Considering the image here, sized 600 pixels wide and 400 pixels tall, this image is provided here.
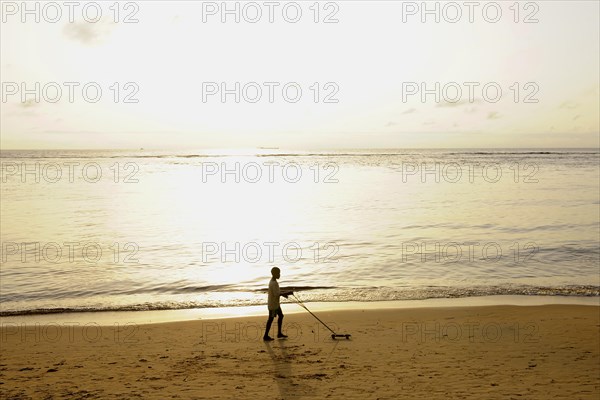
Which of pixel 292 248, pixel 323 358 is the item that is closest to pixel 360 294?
pixel 323 358

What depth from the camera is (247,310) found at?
52.0ft

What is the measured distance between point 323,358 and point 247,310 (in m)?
5.15

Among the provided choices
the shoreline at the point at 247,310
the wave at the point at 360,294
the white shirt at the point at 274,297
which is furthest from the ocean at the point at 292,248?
the white shirt at the point at 274,297

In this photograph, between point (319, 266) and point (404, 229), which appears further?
point (404, 229)

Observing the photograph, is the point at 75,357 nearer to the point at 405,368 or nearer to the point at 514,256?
the point at 405,368

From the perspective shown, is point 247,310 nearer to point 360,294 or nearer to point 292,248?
point 360,294

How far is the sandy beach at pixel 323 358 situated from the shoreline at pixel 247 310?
55 centimetres

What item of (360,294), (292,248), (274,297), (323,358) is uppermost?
(274,297)

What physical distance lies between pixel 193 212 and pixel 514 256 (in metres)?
25.0

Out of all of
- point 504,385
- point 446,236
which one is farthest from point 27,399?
point 446,236

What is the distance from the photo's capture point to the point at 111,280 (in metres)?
19.7

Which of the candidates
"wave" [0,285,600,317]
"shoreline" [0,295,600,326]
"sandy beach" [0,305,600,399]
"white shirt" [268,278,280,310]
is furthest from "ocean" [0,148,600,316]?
"white shirt" [268,278,280,310]

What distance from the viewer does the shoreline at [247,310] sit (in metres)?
14.9

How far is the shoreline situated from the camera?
48.8 ft
